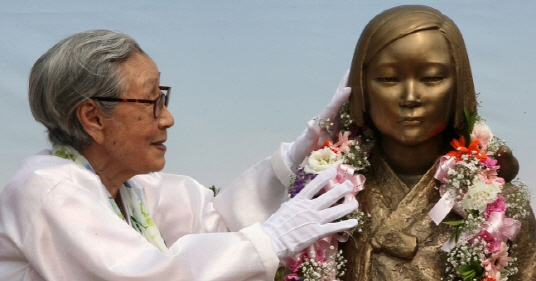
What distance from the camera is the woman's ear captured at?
3288mm

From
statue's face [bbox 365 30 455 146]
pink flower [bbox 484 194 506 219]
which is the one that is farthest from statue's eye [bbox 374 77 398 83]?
pink flower [bbox 484 194 506 219]

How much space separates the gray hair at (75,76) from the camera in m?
3.24

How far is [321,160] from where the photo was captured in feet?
11.8

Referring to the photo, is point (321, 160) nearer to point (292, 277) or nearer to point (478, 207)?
point (292, 277)

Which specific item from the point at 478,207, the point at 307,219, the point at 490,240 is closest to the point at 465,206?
the point at 478,207

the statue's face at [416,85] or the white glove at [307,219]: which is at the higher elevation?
the statue's face at [416,85]

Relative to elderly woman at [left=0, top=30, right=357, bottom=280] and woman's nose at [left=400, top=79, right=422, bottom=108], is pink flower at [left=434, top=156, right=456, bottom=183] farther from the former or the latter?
elderly woman at [left=0, top=30, right=357, bottom=280]

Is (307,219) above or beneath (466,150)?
beneath

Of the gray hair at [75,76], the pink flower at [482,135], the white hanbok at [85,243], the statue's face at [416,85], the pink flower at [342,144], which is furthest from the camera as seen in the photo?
the pink flower at [342,144]

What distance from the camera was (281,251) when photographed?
3.28 m

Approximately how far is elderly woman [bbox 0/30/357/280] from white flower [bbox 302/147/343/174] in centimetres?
12

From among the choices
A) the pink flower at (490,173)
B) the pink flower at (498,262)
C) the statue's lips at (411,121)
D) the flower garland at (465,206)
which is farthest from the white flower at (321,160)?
the pink flower at (498,262)

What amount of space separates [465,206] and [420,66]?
58 centimetres

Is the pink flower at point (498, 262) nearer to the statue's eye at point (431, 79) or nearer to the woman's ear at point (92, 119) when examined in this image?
the statue's eye at point (431, 79)
